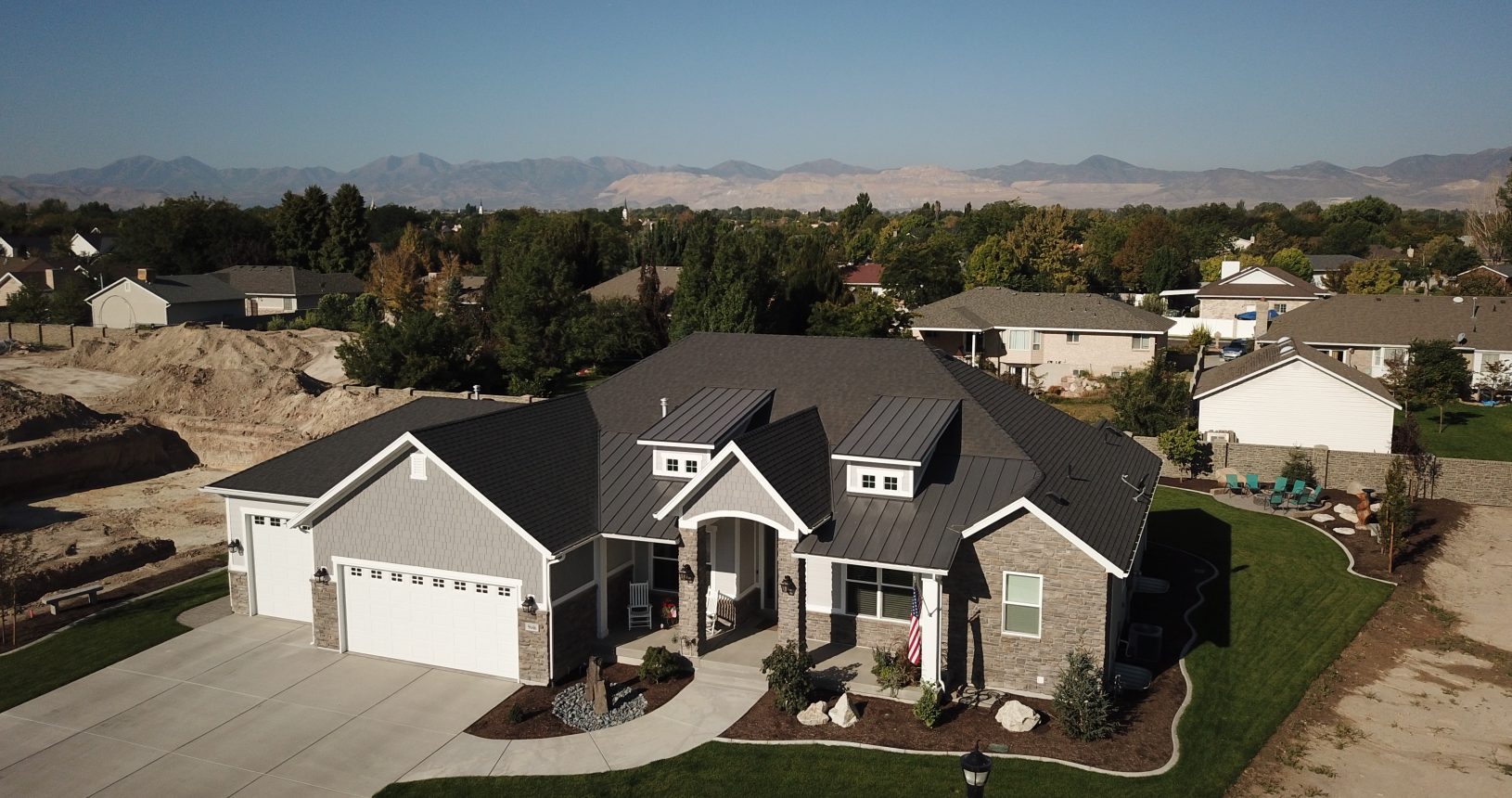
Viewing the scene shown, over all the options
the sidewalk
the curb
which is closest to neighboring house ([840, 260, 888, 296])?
the curb

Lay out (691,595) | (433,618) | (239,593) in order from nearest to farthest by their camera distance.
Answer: (691,595) → (433,618) → (239,593)

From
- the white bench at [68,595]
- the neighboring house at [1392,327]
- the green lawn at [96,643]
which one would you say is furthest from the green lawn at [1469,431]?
the white bench at [68,595]

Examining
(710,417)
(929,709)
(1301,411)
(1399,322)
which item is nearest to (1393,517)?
(1301,411)

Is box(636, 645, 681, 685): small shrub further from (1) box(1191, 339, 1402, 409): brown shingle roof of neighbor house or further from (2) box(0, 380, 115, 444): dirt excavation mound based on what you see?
(2) box(0, 380, 115, 444): dirt excavation mound

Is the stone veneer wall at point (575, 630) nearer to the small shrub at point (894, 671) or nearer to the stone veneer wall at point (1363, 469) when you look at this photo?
→ the small shrub at point (894, 671)

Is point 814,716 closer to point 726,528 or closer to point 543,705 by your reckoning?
point 726,528

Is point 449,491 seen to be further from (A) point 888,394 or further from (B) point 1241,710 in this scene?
(B) point 1241,710

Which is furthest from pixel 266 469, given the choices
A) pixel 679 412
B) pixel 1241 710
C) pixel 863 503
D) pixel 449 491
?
pixel 1241 710
